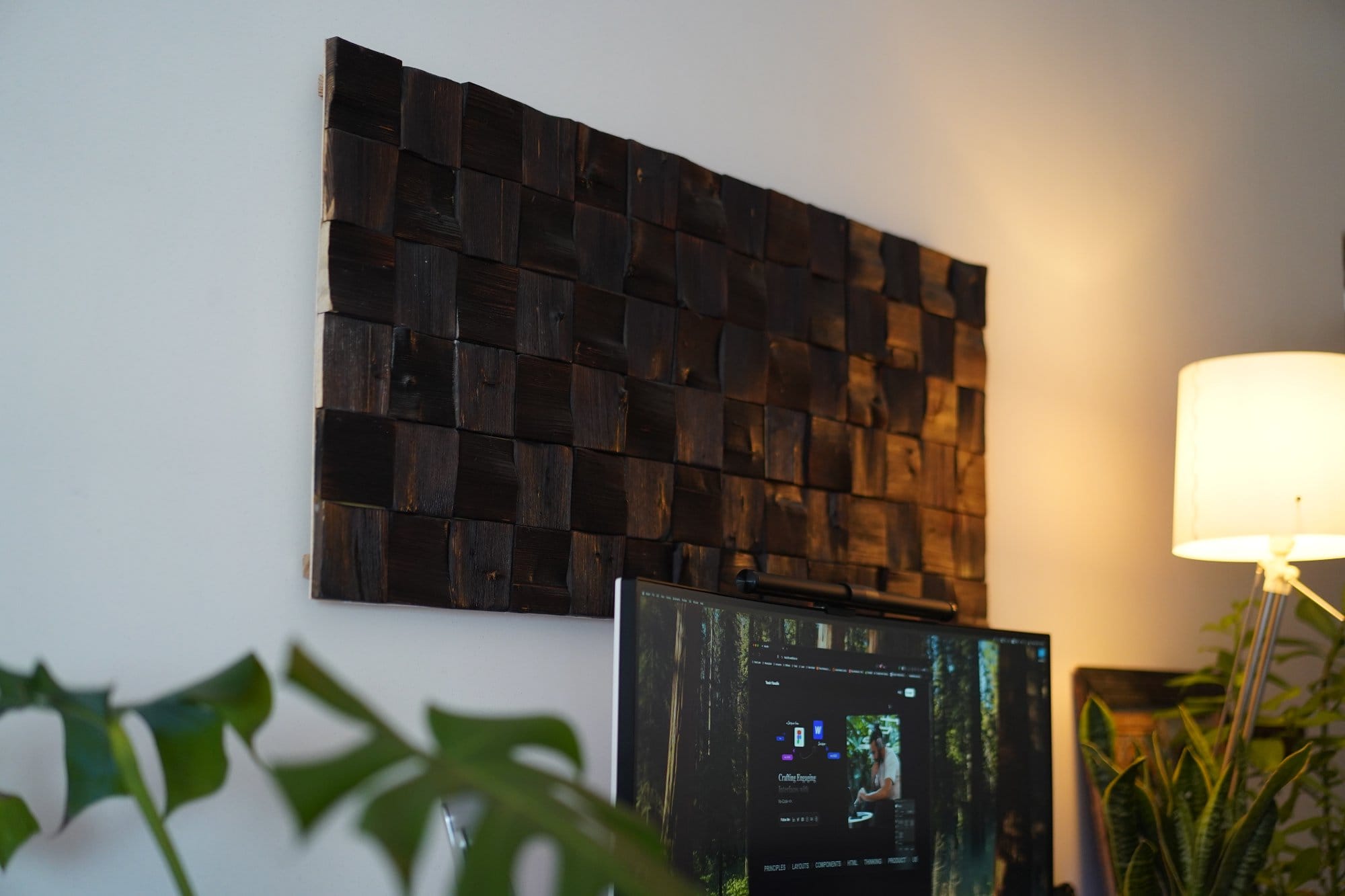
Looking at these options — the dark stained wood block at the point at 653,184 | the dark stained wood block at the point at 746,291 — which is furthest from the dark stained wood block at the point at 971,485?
the dark stained wood block at the point at 653,184

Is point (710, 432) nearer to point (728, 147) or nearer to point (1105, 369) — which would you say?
point (728, 147)

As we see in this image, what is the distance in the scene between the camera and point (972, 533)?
2168mm

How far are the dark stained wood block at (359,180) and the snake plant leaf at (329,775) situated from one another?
107 centimetres

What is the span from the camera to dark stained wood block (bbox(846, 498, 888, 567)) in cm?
197

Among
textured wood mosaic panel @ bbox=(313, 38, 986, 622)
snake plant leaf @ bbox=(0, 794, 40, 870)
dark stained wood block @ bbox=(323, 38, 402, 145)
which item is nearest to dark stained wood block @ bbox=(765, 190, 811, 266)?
textured wood mosaic panel @ bbox=(313, 38, 986, 622)

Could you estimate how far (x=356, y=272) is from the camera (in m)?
1.44

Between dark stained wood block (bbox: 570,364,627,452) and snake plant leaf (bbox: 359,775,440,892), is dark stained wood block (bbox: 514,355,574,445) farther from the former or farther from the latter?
snake plant leaf (bbox: 359,775,440,892)

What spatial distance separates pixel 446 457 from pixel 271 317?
260mm

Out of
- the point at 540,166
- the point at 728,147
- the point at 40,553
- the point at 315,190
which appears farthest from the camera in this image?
the point at 728,147

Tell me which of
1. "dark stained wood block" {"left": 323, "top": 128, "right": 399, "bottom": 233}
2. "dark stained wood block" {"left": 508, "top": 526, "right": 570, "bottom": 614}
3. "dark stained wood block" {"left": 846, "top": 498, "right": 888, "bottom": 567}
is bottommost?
"dark stained wood block" {"left": 508, "top": 526, "right": 570, "bottom": 614}

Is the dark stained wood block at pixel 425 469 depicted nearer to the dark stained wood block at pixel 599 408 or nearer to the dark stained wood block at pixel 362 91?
the dark stained wood block at pixel 599 408

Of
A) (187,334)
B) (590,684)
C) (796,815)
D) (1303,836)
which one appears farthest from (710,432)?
(1303,836)

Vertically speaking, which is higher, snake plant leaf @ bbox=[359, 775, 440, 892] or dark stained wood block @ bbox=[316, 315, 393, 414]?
dark stained wood block @ bbox=[316, 315, 393, 414]

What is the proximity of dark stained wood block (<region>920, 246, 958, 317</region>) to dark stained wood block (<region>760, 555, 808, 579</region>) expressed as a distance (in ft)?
1.85
